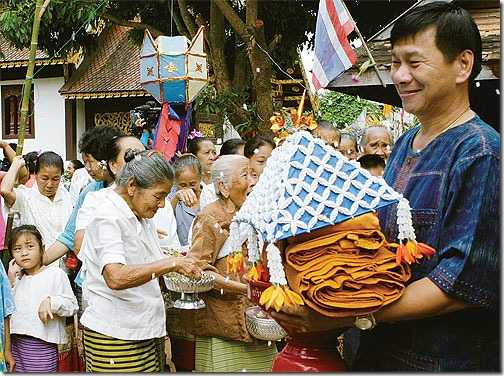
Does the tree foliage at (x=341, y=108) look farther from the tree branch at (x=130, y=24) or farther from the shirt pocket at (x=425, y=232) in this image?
the shirt pocket at (x=425, y=232)

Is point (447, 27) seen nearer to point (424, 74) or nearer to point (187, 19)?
point (424, 74)

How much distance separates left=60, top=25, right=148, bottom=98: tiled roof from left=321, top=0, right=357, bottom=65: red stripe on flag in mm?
10226

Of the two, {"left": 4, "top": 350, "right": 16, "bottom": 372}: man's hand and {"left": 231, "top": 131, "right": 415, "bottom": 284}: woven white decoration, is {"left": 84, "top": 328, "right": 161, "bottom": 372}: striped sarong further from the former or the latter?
{"left": 231, "top": 131, "right": 415, "bottom": 284}: woven white decoration

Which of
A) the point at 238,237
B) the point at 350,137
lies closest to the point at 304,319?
the point at 238,237

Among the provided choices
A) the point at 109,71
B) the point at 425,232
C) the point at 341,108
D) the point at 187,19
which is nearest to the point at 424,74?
the point at 425,232

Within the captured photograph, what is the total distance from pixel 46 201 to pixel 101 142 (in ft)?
3.45

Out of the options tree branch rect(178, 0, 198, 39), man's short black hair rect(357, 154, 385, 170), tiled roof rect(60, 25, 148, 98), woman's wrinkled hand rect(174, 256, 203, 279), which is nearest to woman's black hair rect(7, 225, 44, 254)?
woman's wrinkled hand rect(174, 256, 203, 279)

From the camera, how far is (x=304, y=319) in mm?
1569

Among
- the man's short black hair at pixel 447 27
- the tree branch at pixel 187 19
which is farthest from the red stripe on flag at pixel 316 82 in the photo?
the tree branch at pixel 187 19

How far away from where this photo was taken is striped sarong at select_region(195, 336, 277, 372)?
11.6 feet

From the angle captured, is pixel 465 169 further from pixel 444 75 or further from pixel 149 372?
pixel 149 372

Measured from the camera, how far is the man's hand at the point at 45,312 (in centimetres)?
398

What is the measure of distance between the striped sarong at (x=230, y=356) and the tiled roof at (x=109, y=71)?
1219cm

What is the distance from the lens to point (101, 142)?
13.9 ft
